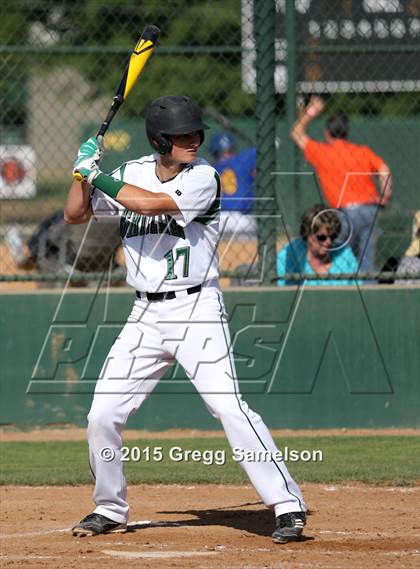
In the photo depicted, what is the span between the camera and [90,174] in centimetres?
523

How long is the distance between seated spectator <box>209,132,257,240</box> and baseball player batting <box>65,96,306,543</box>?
2198 mm

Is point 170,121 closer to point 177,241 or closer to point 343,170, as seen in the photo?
point 177,241

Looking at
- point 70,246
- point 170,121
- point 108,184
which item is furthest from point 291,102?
point 108,184

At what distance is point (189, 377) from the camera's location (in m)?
5.29

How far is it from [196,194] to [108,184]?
0.41 meters

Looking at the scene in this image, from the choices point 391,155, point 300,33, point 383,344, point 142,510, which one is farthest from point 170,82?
point 142,510

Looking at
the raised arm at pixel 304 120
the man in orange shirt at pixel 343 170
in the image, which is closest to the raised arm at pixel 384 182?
the man in orange shirt at pixel 343 170

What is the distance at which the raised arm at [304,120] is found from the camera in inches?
389

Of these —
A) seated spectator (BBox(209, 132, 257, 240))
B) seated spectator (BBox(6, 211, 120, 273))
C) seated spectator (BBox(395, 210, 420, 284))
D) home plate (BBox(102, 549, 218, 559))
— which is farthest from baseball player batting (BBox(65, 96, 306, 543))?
seated spectator (BBox(6, 211, 120, 273))

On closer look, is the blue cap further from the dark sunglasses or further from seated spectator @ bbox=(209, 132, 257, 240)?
the dark sunglasses

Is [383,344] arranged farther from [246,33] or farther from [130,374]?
[130,374]

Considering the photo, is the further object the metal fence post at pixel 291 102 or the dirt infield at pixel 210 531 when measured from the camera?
the metal fence post at pixel 291 102

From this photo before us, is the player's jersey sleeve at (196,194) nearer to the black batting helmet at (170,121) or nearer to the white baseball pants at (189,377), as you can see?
the black batting helmet at (170,121)

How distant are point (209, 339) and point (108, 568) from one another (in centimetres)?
115
